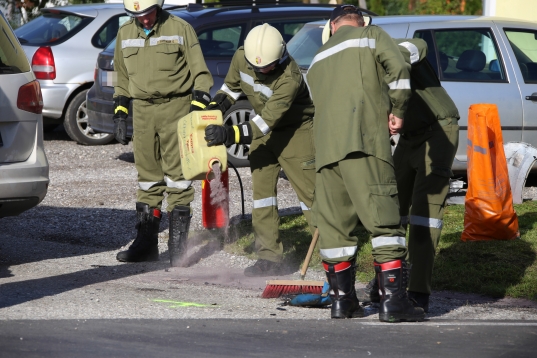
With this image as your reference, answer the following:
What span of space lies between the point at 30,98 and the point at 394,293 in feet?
9.60

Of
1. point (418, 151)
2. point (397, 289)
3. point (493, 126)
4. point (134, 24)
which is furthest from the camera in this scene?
point (493, 126)

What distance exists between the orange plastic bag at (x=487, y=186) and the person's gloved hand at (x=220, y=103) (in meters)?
2.16

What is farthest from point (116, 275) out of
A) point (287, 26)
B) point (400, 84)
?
point (287, 26)

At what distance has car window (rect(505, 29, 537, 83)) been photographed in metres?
9.80

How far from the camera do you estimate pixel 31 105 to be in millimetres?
6699

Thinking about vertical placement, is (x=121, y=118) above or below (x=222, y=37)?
below

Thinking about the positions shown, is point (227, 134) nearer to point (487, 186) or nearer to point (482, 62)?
point (487, 186)

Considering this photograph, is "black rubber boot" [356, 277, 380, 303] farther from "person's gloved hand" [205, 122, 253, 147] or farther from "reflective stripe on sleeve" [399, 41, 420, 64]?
"reflective stripe on sleeve" [399, 41, 420, 64]

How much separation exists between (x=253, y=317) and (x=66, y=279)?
1678 millimetres

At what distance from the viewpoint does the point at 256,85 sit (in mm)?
6781

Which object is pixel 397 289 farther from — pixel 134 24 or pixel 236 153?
pixel 236 153

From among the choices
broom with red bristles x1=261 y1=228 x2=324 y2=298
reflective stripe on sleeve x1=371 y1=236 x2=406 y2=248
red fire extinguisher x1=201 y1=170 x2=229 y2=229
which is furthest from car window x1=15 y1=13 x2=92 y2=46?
reflective stripe on sleeve x1=371 y1=236 x2=406 y2=248

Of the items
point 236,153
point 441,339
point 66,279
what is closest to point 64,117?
point 236,153

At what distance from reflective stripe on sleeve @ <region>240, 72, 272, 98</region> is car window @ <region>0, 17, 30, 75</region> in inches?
59.6
